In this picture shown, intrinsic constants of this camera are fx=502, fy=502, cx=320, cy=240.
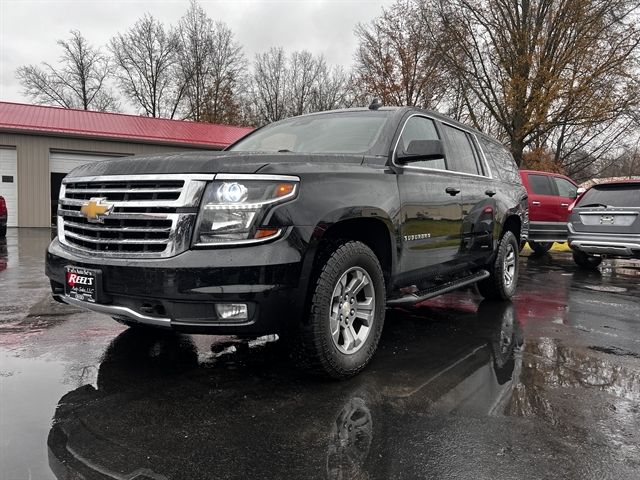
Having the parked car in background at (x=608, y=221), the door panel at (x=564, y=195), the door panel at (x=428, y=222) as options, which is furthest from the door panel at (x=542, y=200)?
the door panel at (x=428, y=222)

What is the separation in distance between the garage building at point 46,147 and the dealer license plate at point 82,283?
51.4 ft

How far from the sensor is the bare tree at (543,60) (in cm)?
2027

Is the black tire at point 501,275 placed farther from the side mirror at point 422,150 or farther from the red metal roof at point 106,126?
the red metal roof at point 106,126

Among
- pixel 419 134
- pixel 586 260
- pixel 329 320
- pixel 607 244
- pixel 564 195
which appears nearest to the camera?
pixel 329 320

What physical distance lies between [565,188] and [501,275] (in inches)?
304

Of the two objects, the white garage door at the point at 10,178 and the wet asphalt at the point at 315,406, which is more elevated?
the white garage door at the point at 10,178

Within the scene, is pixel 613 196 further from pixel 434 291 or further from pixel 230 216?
pixel 230 216

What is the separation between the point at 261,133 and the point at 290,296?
2.54m

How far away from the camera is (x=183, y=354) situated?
3885 millimetres

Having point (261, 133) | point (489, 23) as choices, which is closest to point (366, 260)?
point (261, 133)

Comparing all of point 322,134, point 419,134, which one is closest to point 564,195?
point 419,134

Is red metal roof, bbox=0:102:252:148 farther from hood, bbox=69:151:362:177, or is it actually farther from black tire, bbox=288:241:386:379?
black tire, bbox=288:241:386:379

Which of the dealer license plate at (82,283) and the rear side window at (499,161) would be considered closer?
the dealer license plate at (82,283)

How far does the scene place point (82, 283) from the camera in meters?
3.14
